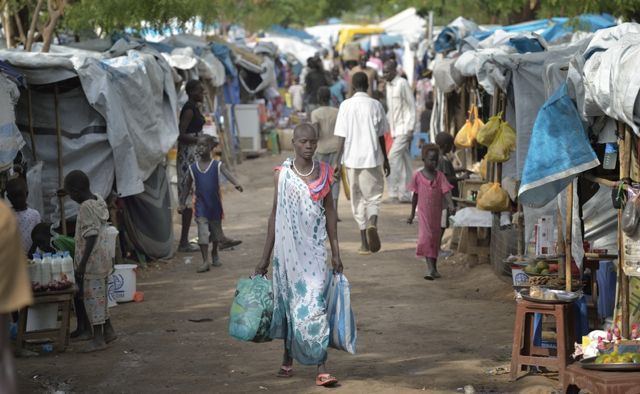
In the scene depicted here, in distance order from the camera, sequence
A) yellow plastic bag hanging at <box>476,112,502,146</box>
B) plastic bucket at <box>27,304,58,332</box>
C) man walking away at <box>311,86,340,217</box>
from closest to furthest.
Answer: plastic bucket at <box>27,304,58,332</box> → yellow plastic bag hanging at <box>476,112,502,146</box> → man walking away at <box>311,86,340,217</box>

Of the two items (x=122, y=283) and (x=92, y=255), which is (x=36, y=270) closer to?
(x=92, y=255)

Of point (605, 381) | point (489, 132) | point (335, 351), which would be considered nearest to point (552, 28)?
point (489, 132)

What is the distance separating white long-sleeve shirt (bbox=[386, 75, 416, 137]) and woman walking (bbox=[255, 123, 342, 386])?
10.0 metres

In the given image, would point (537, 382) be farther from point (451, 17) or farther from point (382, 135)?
point (451, 17)

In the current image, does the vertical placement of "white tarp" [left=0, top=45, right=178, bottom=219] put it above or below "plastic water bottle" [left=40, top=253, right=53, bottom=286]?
above

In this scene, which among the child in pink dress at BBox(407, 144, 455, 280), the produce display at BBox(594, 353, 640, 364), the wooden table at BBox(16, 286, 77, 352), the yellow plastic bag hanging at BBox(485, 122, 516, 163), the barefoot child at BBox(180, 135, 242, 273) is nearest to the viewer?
the produce display at BBox(594, 353, 640, 364)

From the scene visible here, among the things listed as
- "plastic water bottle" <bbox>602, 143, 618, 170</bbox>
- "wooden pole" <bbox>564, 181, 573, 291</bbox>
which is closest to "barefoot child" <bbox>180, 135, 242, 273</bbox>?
"wooden pole" <bbox>564, 181, 573, 291</bbox>

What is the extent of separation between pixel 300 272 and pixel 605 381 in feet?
7.51

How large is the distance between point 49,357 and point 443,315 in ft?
11.4

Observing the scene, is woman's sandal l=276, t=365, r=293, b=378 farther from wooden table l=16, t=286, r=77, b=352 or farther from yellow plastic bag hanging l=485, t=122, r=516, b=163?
yellow plastic bag hanging l=485, t=122, r=516, b=163

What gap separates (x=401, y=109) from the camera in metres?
17.9

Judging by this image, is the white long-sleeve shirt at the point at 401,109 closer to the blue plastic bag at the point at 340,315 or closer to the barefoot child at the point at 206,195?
the barefoot child at the point at 206,195

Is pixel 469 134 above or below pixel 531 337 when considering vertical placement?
above

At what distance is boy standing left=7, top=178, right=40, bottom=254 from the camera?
9266 millimetres
